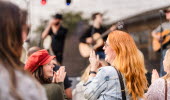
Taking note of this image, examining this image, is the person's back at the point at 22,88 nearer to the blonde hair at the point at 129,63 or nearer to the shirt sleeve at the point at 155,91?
the blonde hair at the point at 129,63

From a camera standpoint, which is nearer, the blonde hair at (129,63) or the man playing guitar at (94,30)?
the blonde hair at (129,63)

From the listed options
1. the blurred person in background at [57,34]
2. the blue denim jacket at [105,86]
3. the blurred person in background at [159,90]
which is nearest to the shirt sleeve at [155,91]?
the blurred person in background at [159,90]

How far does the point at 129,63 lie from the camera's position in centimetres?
400

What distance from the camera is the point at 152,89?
13.2 ft

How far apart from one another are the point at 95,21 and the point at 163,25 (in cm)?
128

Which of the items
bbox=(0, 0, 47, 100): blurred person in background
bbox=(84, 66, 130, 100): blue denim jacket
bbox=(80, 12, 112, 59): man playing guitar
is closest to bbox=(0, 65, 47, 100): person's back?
bbox=(0, 0, 47, 100): blurred person in background

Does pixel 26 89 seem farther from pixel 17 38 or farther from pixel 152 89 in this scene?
pixel 152 89

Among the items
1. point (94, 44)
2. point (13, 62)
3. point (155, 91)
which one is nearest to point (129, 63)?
point (155, 91)

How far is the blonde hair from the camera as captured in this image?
12.8 ft

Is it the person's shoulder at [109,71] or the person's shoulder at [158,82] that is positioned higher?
the person's shoulder at [109,71]

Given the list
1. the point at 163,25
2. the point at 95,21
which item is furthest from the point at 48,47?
the point at 163,25

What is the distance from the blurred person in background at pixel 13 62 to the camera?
2258 mm

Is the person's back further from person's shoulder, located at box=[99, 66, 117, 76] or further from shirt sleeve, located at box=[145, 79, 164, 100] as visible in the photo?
shirt sleeve, located at box=[145, 79, 164, 100]

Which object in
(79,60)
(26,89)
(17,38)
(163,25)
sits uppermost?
(17,38)
